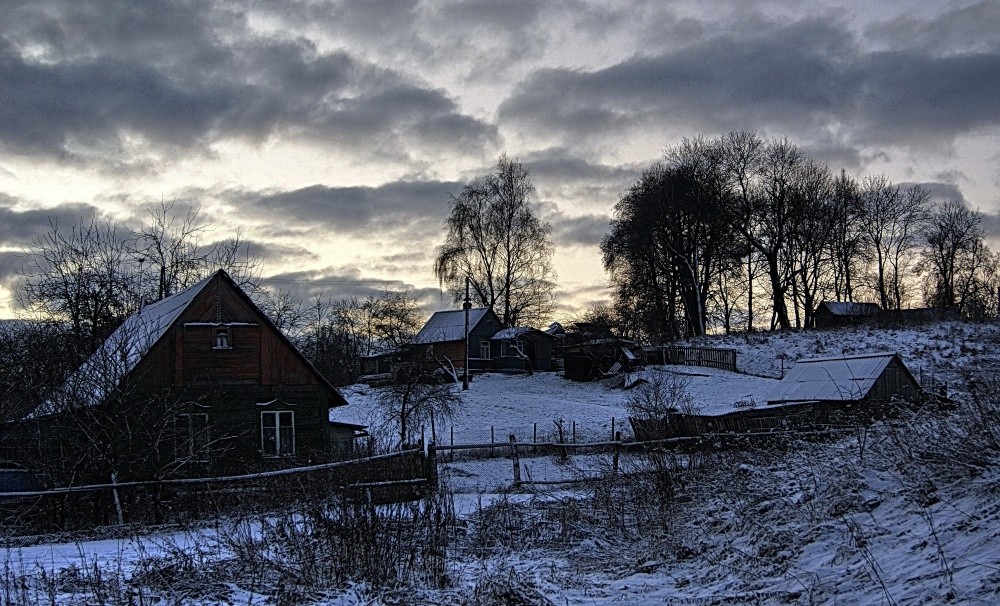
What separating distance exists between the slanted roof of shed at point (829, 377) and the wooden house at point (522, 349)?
2656 cm

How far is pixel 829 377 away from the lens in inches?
946

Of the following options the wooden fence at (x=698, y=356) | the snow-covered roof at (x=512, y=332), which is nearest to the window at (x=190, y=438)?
the wooden fence at (x=698, y=356)

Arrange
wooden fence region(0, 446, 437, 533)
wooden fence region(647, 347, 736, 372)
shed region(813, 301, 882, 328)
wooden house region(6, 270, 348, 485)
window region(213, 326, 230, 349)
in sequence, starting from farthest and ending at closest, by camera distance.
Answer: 1. shed region(813, 301, 882, 328)
2. wooden fence region(647, 347, 736, 372)
3. window region(213, 326, 230, 349)
4. wooden house region(6, 270, 348, 485)
5. wooden fence region(0, 446, 437, 533)

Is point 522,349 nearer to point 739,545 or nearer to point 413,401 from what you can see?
point 413,401

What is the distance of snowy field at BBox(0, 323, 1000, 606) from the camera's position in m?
6.26

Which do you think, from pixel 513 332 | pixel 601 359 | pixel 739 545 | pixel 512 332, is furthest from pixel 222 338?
pixel 512 332

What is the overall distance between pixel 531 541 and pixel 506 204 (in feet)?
140

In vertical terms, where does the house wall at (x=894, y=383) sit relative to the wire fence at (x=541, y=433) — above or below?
above

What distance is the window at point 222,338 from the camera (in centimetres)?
2275

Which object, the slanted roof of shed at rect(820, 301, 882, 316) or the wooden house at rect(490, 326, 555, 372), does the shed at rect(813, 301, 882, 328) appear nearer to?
the slanted roof of shed at rect(820, 301, 882, 316)

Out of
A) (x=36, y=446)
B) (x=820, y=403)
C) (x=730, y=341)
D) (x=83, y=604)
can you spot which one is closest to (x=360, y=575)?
(x=83, y=604)

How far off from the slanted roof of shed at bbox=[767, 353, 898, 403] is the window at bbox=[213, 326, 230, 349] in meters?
16.9

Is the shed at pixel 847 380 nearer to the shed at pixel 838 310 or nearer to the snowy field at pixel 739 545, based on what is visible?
the snowy field at pixel 739 545

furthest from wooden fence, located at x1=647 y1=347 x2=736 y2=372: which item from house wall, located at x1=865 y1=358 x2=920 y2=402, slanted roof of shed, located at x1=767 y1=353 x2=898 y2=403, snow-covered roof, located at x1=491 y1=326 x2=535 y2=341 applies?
house wall, located at x1=865 y1=358 x2=920 y2=402
